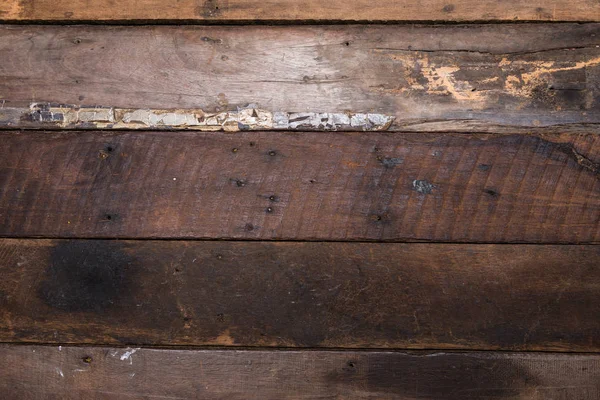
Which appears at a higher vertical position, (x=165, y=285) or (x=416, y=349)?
(x=165, y=285)

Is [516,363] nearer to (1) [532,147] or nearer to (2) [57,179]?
(1) [532,147]

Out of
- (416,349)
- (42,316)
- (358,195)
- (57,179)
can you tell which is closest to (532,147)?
(358,195)

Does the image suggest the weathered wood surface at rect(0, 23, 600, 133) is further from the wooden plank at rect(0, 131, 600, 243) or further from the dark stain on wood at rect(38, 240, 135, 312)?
the dark stain on wood at rect(38, 240, 135, 312)

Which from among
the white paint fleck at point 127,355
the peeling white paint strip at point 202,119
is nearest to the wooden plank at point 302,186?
the peeling white paint strip at point 202,119

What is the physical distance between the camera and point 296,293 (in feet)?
3.24

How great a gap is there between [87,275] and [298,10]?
782mm

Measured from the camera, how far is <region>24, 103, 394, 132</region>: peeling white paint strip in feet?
3.23

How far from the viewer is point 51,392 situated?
1003 mm

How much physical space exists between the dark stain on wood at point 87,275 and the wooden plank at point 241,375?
0.39ft

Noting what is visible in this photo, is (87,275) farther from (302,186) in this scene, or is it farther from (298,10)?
(298,10)

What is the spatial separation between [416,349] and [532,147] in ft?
1.74

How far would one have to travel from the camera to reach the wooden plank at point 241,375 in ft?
3.26

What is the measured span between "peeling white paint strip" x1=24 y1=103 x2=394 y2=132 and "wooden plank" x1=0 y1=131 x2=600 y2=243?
0.02 metres

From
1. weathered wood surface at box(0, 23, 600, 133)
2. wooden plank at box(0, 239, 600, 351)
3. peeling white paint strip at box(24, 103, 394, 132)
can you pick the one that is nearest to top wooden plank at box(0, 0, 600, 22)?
weathered wood surface at box(0, 23, 600, 133)
